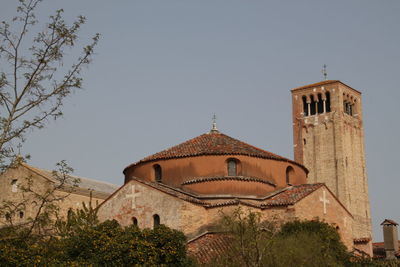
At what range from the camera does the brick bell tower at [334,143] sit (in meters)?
58.3

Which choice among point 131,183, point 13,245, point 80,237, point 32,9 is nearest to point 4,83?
point 32,9

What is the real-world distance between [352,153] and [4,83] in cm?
4994

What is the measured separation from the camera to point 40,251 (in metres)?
17.0

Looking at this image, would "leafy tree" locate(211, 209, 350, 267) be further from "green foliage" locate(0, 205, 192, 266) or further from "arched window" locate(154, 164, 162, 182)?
"arched window" locate(154, 164, 162, 182)

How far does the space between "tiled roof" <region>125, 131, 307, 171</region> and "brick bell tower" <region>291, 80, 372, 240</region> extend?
95.5ft

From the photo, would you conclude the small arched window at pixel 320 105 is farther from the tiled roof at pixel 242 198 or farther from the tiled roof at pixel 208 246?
the tiled roof at pixel 208 246

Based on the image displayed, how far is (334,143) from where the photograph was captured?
5872 centimetres

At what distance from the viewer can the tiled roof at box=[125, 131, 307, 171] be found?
1128 inches

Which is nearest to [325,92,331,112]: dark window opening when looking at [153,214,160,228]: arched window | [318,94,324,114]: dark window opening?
[318,94,324,114]: dark window opening

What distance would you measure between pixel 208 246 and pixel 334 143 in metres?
37.0

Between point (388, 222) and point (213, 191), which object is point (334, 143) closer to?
point (388, 222)

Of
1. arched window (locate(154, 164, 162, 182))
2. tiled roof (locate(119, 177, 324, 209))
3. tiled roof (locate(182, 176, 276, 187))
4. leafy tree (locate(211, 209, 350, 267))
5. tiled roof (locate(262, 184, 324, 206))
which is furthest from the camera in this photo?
arched window (locate(154, 164, 162, 182))

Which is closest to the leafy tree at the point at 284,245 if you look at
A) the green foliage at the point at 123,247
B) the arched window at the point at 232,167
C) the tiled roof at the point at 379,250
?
the green foliage at the point at 123,247

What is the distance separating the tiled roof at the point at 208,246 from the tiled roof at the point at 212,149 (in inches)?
177
